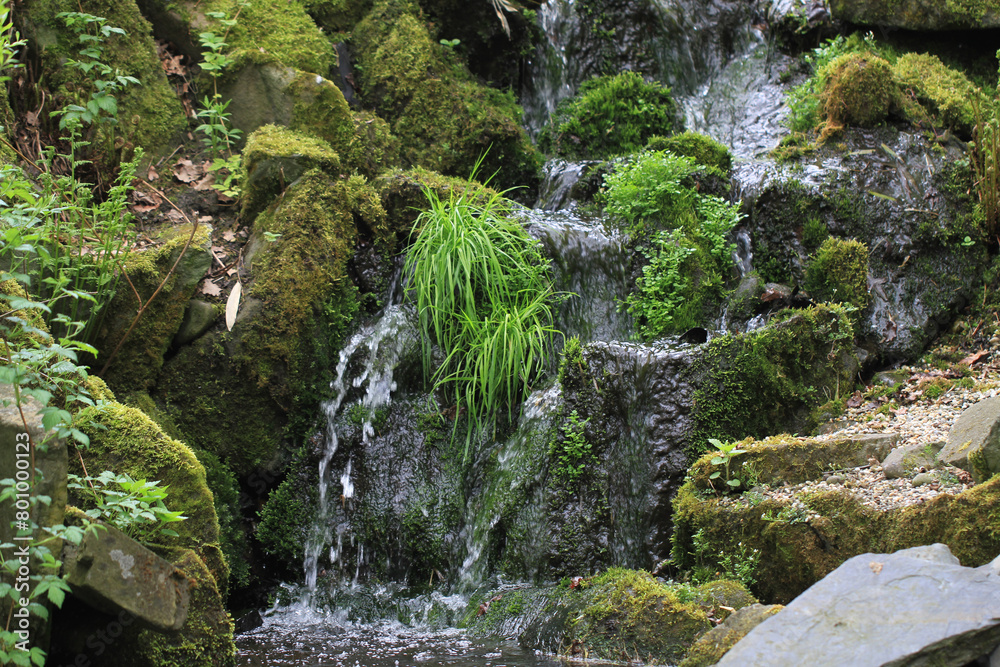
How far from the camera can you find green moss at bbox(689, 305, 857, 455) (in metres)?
4.54

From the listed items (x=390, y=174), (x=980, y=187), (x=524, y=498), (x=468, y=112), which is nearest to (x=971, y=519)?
(x=524, y=498)

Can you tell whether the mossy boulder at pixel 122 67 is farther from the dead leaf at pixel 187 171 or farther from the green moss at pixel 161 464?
the green moss at pixel 161 464

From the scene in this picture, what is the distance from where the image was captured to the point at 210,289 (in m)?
4.87

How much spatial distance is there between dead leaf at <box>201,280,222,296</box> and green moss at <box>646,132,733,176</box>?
410 centimetres

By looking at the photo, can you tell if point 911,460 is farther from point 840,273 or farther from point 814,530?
point 840,273

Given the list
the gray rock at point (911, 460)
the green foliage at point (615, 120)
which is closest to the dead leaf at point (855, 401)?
the gray rock at point (911, 460)

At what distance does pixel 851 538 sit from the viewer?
325cm

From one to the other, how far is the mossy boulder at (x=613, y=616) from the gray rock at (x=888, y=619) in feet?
2.79

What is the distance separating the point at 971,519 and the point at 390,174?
473cm

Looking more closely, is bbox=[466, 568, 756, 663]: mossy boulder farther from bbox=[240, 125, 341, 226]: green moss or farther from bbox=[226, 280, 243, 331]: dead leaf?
bbox=[240, 125, 341, 226]: green moss

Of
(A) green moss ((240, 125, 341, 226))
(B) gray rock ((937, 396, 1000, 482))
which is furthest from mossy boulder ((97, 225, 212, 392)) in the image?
(B) gray rock ((937, 396, 1000, 482))

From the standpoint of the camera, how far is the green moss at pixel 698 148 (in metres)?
6.55

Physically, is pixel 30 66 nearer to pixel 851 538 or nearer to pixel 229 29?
pixel 229 29

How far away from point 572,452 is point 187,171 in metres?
3.89
